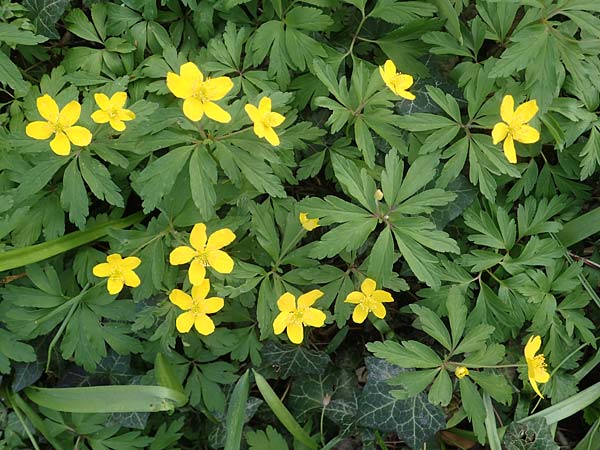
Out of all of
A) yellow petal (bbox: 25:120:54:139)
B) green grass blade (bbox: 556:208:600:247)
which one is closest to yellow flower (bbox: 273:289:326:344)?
yellow petal (bbox: 25:120:54:139)

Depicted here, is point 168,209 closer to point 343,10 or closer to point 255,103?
point 255,103

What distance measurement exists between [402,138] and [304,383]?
1.05 metres

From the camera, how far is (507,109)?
6.43 feet

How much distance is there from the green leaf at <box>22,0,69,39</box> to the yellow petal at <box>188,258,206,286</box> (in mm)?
1127

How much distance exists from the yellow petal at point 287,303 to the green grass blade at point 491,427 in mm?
864

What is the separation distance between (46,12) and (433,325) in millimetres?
1846

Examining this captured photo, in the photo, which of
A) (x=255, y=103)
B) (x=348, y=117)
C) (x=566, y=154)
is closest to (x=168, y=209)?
(x=255, y=103)

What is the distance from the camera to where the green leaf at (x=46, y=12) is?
234 centimetres

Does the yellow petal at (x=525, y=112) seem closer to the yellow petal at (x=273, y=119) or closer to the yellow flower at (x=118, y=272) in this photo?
the yellow petal at (x=273, y=119)

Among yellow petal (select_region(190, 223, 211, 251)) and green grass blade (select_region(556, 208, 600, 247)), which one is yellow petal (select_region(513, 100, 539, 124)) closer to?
green grass blade (select_region(556, 208, 600, 247))

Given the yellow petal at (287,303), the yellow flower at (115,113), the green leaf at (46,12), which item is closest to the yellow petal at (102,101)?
the yellow flower at (115,113)

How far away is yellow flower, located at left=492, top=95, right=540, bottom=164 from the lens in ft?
6.43

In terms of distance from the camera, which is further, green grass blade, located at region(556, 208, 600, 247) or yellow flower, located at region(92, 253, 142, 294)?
green grass blade, located at region(556, 208, 600, 247)

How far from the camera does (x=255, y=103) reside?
2.00 metres
